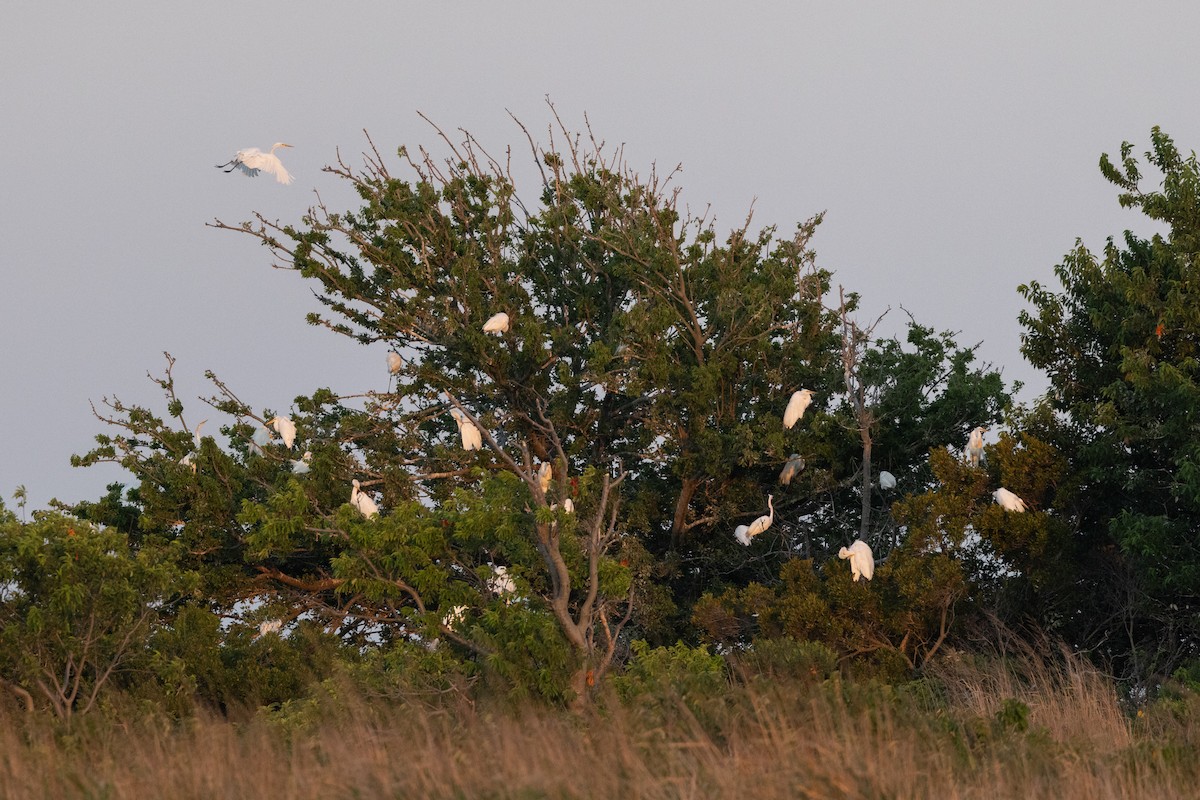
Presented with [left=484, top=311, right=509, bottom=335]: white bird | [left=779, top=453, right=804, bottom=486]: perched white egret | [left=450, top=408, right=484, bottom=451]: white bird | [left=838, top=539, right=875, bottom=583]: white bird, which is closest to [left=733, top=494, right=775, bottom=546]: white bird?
[left=779, top=453, right=804, bottom=486]: perched white egret

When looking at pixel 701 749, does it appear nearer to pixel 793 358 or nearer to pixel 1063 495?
pixel 1063 495

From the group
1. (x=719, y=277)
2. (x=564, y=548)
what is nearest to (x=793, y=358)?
(x=719, y=277)

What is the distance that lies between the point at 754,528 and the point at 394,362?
5789 mm

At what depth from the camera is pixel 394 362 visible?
789 inches

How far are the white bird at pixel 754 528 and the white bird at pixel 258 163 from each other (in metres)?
7.94

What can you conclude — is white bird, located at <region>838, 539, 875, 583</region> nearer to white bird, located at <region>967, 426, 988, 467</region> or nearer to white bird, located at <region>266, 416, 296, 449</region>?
white bird, located at <region>967, 426, 988, 467</region>

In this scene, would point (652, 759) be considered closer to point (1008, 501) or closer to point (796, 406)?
point (1008, 501)

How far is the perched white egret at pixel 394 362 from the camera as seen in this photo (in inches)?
789

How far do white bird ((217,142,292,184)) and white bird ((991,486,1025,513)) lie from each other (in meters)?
10.4

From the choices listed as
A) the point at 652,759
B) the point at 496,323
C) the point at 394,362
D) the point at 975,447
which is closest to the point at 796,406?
the point at 975,447

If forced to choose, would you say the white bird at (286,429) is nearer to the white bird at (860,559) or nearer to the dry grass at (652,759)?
the white bird at (860,559)

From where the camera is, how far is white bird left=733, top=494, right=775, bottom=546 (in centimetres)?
1812

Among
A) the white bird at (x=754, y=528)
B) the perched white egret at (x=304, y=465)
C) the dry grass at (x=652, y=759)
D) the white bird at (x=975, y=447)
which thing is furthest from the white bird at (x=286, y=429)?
the dry grass at (x=652, y=759)

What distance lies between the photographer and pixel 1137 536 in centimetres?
1545
